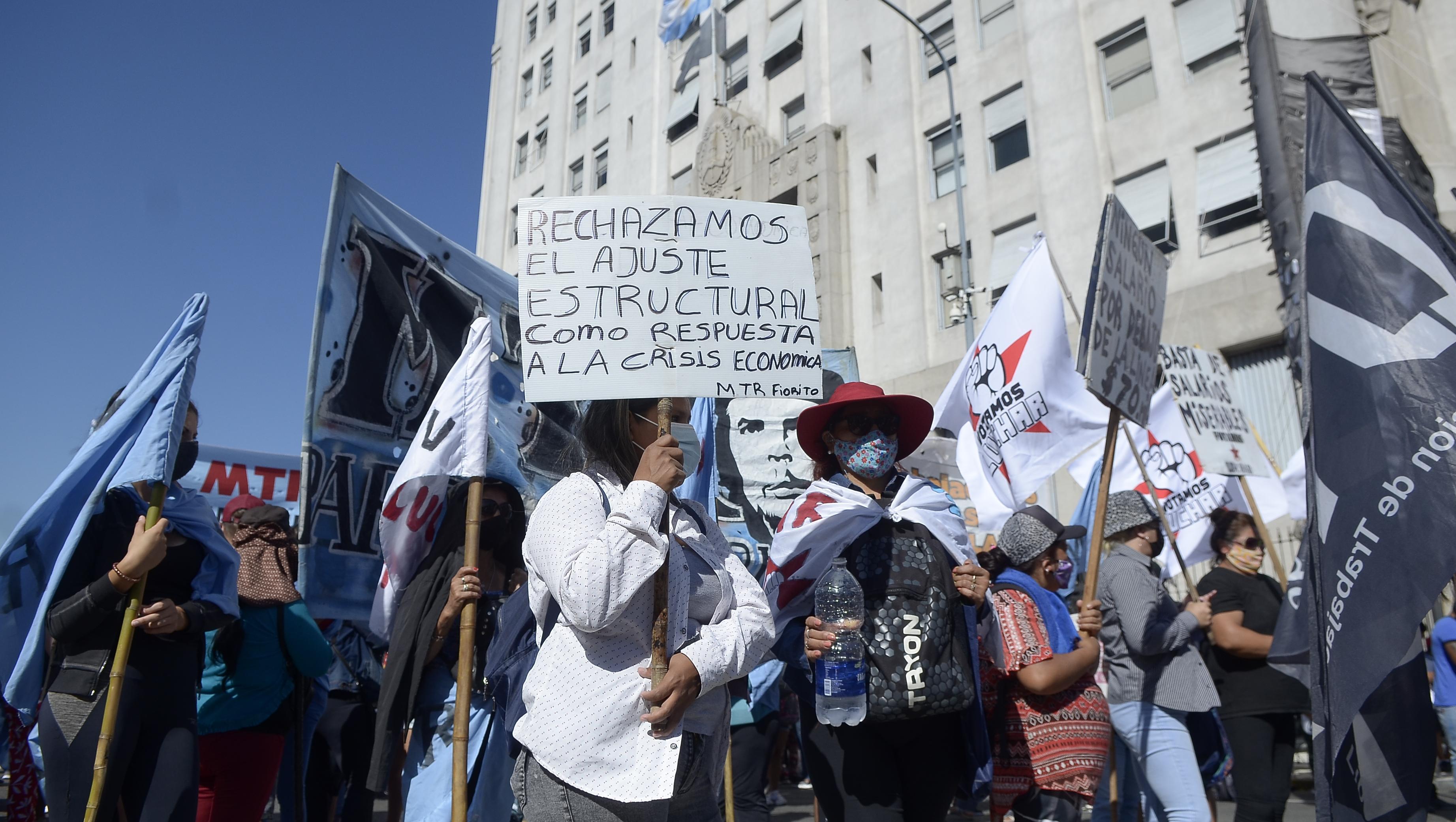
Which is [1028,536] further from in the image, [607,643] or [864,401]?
[607,643]

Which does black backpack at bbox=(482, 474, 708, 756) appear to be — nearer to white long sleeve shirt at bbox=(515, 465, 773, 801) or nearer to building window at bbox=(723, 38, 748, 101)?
white long sleeve shirt at bbox=(515, 465, 773, 801)

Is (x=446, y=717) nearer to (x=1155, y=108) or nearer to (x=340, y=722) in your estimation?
(x=340, y=722)

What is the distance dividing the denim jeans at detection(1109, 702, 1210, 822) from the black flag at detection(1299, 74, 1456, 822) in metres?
2.08

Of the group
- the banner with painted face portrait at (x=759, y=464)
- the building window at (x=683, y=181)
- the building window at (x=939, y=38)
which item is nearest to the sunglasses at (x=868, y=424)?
the banner with painted face portrait at (x=759, y=464)

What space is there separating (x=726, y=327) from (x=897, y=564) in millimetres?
1029

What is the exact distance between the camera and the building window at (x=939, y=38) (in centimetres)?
1989

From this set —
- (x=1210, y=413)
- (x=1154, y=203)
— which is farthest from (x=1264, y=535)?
(x=1154, y=203)

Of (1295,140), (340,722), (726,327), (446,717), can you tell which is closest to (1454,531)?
(726,327)

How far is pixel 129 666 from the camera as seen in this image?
11.6ft

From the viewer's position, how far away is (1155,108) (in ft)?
52.5

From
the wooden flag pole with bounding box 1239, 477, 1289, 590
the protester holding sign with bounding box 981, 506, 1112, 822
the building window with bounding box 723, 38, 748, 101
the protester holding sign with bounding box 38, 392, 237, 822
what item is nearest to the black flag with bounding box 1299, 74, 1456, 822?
the protester holding sign with bounding box 981, 506, 1112, 822

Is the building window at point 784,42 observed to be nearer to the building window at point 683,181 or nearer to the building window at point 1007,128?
the building window at point 683,181

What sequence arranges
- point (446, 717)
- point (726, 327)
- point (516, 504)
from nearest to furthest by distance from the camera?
point (726, 327) < point (446, 717) < point (516, 504)

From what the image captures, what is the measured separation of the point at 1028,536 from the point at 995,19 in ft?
57.4
